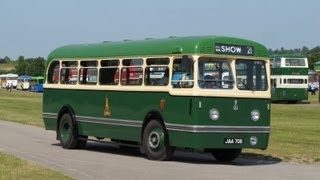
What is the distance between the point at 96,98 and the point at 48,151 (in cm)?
191


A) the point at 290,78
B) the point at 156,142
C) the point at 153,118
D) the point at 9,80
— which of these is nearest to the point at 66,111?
the point at 153,118

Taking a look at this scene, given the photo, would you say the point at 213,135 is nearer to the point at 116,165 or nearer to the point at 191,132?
the point at 191,132

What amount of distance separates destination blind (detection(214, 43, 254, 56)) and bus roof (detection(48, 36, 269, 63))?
0.07 m

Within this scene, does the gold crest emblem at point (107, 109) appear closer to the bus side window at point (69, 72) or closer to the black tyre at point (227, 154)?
the bus side window at point (69, 72)

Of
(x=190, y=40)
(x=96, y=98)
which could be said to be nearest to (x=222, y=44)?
(x=190, y=40)

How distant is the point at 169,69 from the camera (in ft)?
53.6

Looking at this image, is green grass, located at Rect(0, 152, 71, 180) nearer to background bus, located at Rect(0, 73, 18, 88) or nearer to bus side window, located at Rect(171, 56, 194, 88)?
bus side window, located at Rect(171, 56, 194, 88)

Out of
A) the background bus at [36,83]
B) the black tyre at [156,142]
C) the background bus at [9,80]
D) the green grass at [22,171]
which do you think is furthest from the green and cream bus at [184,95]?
the background bus at [9,80]

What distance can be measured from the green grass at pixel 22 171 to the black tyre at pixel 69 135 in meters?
4.88

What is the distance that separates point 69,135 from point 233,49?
239 inches

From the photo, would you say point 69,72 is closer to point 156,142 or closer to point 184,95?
point 156,142

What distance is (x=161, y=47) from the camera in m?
16.8

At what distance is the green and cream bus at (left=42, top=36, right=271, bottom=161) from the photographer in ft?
51.7

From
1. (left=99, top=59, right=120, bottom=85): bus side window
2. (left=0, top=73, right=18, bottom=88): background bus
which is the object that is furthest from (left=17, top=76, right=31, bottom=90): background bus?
(left=99, top=59, right=120, bottom=85): bus side window
